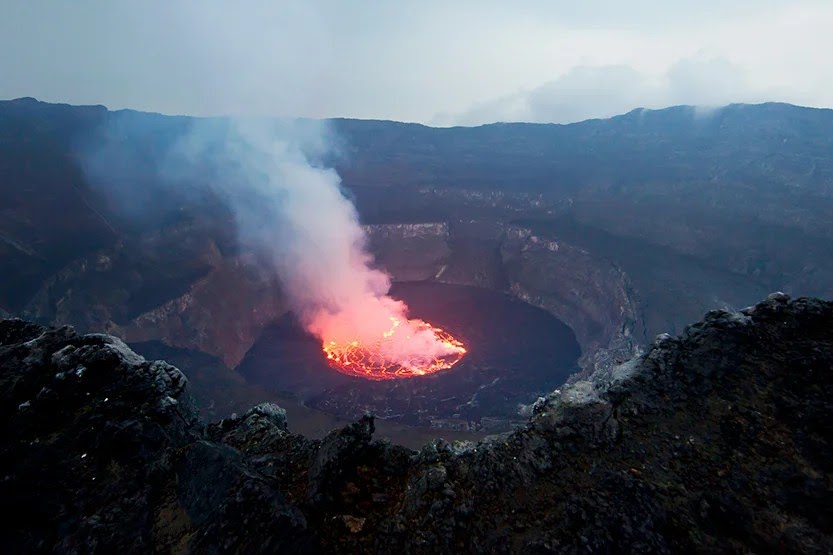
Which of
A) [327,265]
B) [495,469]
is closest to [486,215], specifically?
[327,265]

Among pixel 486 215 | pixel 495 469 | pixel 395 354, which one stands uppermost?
pixel 495 469

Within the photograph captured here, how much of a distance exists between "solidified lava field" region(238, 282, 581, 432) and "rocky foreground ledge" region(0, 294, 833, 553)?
2801 cm

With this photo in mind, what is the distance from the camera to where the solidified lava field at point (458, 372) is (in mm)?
36375

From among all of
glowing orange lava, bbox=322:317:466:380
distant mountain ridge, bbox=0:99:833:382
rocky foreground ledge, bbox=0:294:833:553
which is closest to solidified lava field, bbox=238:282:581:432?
glowing orange lava, bbox=322:317:466:380

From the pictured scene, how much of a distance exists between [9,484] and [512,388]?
37.5 meters

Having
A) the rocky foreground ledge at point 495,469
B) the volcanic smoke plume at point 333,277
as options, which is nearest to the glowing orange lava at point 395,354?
the volcanic smoke plume at point 333,277

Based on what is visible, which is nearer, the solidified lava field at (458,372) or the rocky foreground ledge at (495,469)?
the rocky foreground ledge at (495,469)

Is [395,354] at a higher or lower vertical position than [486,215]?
lower

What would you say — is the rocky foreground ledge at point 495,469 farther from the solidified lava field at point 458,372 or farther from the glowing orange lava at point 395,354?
the glowing orange lava at point 395,354

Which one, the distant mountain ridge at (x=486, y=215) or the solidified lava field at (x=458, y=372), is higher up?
the distant mountain ridge at (x=486, y=215)

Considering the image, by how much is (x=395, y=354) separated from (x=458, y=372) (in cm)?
755

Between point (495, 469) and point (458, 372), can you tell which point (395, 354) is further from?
point (495, 469)

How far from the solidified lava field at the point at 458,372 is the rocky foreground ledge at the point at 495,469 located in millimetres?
28007

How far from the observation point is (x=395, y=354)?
4662 cm
